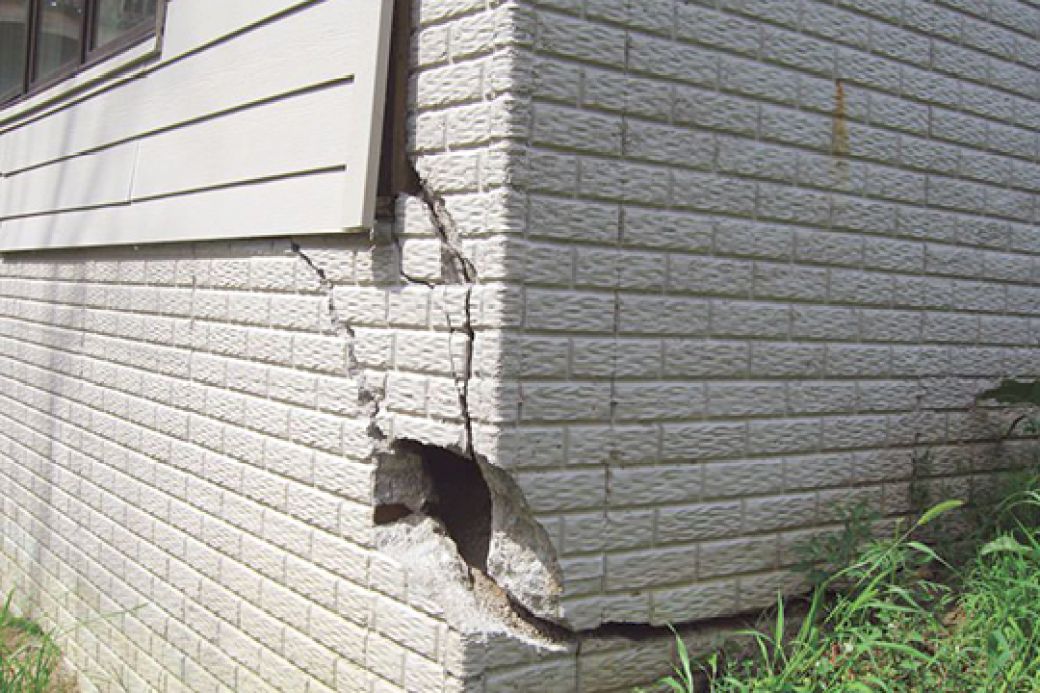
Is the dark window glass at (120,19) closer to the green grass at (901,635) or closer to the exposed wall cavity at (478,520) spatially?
the exposed wall cavity at (478,520)

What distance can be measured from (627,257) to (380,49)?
0.83 meters

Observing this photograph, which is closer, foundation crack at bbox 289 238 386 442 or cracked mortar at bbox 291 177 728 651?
cracked mortar at bbox 291 177 728 651

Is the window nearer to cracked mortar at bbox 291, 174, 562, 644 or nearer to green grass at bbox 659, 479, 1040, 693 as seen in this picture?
cracked mortar at bbox 291, 174, 562, 644

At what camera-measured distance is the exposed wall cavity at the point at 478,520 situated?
267 cm

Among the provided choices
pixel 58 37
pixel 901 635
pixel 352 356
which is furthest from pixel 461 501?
pixel 58 37

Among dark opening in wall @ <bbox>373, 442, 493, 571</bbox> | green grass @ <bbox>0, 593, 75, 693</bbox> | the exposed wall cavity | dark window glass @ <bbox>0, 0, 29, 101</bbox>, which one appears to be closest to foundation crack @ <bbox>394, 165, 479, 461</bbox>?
the exposed wall cavity

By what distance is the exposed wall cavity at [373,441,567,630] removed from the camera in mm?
2668

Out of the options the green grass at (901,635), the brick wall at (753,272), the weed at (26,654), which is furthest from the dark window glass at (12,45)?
the green grass at (901,635)

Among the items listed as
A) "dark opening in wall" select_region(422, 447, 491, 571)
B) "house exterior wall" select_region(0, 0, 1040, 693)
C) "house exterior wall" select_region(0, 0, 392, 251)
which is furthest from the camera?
"dark opening in wall" select_region(422, 447, 491, 571)

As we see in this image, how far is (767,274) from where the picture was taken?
3082mm

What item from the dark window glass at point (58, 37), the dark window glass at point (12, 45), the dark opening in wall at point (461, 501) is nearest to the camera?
the dark opening in wall at point (461, 501)

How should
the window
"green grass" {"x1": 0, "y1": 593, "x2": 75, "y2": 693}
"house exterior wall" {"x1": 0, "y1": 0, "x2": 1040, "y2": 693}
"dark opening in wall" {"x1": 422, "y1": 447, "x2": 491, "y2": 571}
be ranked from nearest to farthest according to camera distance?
"house exterior wall" {"x1": 0, "y1": 0, "x2": 1040, "y2": 693}, "dark opening in wall" {"x1": 422, "y1": 447, "x2": 491, "y2": 571}, "green grass" {"x1": 0, "y1": 593, "x2": 75, "y2": 693}, the window

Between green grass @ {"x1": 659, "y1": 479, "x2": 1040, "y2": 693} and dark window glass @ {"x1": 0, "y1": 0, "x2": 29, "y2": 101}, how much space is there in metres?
5.30

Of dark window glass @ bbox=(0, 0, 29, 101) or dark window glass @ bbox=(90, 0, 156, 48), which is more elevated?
dark window glass @ bbox=(0, 0, 29, 101)
